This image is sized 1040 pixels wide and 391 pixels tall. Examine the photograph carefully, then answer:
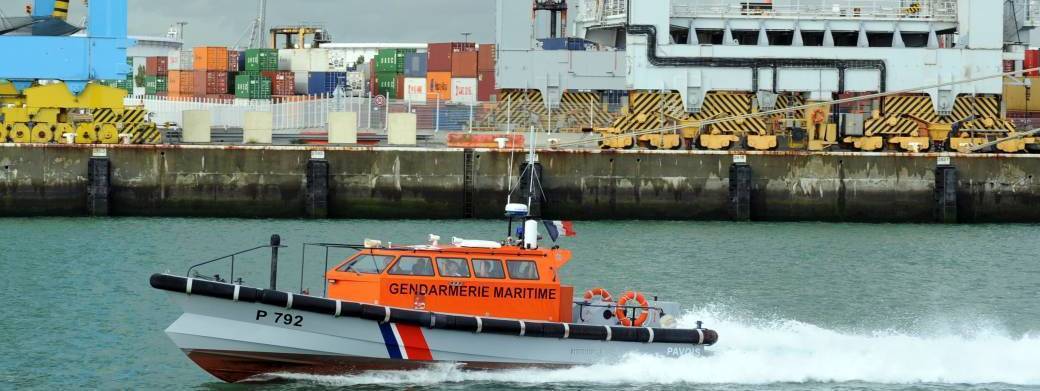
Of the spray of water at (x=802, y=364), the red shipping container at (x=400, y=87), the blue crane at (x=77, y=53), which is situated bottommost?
the spray of water at (x=802, y=364)

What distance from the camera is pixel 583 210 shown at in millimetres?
46906

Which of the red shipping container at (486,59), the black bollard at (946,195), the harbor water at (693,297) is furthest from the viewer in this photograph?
the red shipping container at (486,59)

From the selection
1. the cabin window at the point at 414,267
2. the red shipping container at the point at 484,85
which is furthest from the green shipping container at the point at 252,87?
the cabin window at the point at 414,267

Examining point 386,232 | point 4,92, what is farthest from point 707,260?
point 4,92

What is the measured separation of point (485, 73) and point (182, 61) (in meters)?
20.4

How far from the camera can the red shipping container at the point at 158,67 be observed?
9369 centimetres

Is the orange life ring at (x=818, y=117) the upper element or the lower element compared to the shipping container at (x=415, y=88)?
lower

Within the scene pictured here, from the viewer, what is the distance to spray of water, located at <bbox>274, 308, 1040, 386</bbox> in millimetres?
22156

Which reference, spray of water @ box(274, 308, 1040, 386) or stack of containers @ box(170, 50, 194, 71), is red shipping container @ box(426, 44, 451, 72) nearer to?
stack of containers @ box(170, 50, 194, 71)

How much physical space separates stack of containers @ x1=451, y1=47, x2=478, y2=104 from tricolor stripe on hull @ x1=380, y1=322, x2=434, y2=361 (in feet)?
190

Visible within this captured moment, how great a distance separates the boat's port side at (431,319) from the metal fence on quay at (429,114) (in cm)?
2908

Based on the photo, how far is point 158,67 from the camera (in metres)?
94.1

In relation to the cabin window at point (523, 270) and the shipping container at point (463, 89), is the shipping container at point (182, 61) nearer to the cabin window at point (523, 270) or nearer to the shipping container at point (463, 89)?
the shipping container at point (463, 89)

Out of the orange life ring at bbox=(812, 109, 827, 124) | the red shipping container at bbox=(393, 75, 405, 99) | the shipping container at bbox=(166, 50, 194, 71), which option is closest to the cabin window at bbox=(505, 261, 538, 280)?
the orange life ring at bbox=(812, 109, 827, 124)
